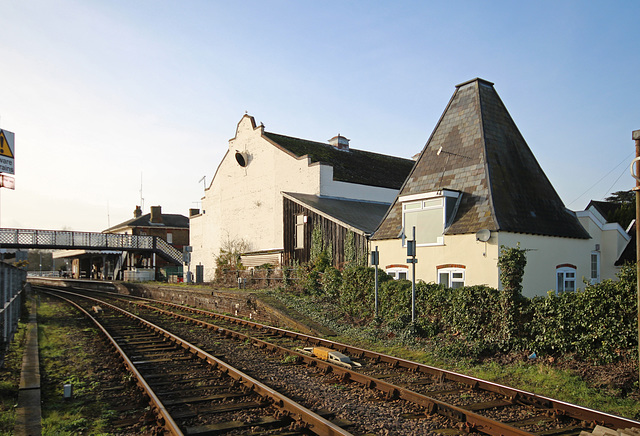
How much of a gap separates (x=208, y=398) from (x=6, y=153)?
225 inches

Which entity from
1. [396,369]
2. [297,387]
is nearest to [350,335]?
[396,369]

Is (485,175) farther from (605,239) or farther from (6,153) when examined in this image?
(6,153)

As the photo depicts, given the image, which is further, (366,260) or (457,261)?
(366,260)

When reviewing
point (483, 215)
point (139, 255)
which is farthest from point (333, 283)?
point (139, 255)

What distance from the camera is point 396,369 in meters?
9.83

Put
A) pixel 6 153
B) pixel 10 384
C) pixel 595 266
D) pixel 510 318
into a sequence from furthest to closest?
pixel 595 266 → pixel 510 318 → pixel 6 153 → pixel 10 384

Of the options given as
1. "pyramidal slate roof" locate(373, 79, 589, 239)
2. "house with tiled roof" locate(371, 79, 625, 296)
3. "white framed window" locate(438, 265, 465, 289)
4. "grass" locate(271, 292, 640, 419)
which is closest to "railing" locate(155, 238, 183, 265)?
"house with tiled roof" locate(371, 79, 625, 296)

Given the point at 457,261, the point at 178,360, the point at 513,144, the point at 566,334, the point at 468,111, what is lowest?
the point at 178,360

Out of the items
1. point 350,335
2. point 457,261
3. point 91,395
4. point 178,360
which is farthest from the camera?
point 457,261

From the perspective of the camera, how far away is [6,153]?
29.2 feet

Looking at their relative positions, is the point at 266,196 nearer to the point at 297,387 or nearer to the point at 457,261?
the point at 457,261

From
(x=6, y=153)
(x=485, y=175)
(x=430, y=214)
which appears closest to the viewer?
(x=6, y=153)

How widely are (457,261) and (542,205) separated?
170 inches

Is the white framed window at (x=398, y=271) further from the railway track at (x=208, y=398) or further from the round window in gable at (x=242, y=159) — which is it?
the round window in gable at (x=242, y=159)
